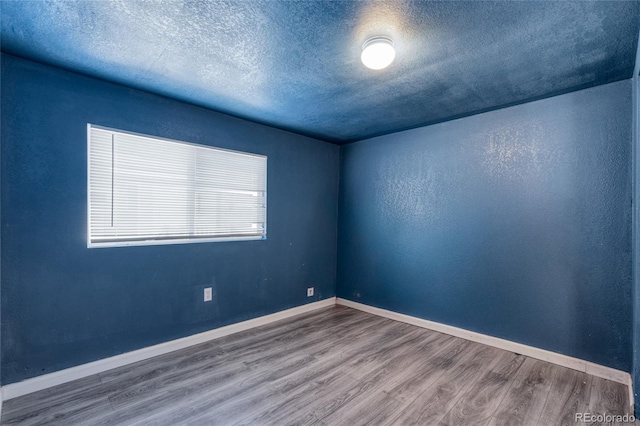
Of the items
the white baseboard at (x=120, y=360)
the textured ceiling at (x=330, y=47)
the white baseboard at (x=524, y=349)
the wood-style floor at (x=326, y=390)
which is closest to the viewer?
the textured ceiling at (x=330, y=47)

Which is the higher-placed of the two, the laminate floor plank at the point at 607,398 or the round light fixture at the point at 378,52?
the round light fixture at the point at 378,52

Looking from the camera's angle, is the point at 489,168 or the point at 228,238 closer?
the point at 489,168

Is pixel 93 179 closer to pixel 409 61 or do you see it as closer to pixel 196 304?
pixel 196 304

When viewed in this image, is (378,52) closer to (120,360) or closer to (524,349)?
(524,349)

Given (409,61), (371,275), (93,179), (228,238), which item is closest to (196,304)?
(228,238)

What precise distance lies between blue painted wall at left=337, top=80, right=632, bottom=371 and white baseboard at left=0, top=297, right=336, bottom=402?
164cm

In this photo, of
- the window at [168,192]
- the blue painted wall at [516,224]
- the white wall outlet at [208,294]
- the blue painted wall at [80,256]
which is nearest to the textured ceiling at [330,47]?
the blue painted wall at [80,256]

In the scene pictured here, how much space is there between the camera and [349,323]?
11.7ft

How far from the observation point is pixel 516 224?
2824 mm

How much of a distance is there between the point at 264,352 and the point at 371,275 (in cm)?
178

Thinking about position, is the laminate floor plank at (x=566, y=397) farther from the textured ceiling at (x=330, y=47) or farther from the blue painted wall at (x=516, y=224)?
the textured ceiling at (x=330, y=47)

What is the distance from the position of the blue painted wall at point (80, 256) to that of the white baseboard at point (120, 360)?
0.16ft

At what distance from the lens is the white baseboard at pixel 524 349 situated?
2309 mm

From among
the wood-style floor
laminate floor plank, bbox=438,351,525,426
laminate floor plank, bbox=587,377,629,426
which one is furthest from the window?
laminate floor plank, bbox=587,377,629,426
